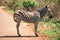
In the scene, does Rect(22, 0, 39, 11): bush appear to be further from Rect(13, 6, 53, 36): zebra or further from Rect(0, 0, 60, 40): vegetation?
Rect(13, 6, 53, 36): zebra

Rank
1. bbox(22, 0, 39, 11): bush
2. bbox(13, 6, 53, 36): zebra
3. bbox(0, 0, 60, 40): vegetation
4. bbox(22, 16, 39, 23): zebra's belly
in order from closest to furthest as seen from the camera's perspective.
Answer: bbox(13, 6, 53, 36): zebra < bbox(22, 16, 39, 23): zebra's belly < bbox(0, 0, 60, 40): vegetation < bbox(22, 0, 39, 11): bush

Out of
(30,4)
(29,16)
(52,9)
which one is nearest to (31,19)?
(29,16)

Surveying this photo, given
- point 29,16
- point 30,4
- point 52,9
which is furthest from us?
point 30,4

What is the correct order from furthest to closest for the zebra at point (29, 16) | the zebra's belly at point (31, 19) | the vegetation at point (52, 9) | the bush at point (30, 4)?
the bush at point (30, 4) → the vegetation at point (52, 9) → the zebra's belly at point (31, 19) → the zebra at point (29, 16)

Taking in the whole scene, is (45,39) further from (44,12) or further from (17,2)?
(17,2)

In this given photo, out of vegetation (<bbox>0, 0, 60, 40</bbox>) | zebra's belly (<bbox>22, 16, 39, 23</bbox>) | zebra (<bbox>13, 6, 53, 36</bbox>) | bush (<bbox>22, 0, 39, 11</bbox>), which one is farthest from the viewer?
bush (<bbox>22, 0, 39, 11</bbox>)

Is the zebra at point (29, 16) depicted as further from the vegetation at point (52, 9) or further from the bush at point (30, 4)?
the bush at point (30, 4)

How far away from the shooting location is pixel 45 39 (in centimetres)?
1093

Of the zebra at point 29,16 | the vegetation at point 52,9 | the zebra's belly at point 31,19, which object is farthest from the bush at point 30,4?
the zebra's belly at point 31,19

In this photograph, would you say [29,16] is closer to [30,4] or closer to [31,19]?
[31,19]

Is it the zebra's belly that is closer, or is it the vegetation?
the zebra's belly

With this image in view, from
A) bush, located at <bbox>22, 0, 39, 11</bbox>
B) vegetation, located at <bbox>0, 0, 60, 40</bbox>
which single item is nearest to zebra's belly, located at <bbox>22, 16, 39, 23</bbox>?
vegetation, located at <bbox>0, 0, 60, 40</bbox>

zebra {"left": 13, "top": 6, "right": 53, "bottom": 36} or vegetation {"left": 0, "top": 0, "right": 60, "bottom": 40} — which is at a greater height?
zebra {"left": 13, "top": 6, "right": 53, "bottom": 36}

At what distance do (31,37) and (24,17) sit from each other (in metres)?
1.04
